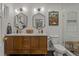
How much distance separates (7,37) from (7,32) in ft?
0.24

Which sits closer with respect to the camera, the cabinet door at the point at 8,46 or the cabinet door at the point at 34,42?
the cabinet door at the point at 8,46

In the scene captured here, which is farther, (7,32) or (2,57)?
(7,32)

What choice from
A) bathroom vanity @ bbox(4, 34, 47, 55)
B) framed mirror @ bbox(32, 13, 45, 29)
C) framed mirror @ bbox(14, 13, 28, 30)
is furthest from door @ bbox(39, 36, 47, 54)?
framed mirror @ bbox(14, 13, 28, 30)

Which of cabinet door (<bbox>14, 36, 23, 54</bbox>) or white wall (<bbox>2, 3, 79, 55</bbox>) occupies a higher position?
white wall (<bbox>2, 3, 79, 55</bbox>)

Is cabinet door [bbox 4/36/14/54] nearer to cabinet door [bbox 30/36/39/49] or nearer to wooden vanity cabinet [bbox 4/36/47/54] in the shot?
wooden vanity cabinet [bbox 4/36/47/54]

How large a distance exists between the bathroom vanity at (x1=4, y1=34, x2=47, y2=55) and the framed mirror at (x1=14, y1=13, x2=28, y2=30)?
11 centimetres

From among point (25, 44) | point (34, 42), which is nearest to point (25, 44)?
point (25, 44)

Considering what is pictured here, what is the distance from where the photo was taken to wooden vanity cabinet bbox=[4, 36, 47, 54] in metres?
1.18

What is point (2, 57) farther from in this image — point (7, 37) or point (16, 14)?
point (16, 14)

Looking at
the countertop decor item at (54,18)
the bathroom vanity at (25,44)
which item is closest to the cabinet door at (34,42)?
the bathroom vanity at (25,44)

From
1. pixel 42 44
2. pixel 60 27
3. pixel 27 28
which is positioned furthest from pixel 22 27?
pixel 60 27

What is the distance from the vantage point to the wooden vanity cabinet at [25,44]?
1.18 meters

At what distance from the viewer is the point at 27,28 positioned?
1.19 metres

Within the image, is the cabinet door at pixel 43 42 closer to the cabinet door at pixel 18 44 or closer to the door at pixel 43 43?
the door at pixel 43 43
